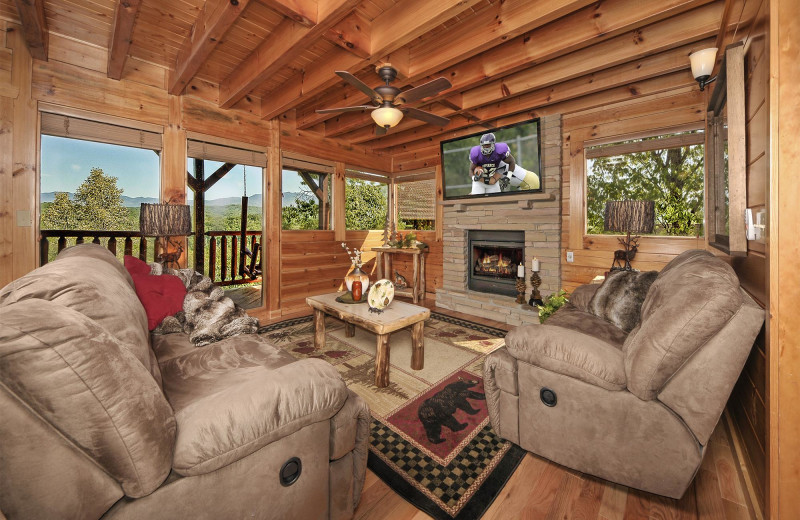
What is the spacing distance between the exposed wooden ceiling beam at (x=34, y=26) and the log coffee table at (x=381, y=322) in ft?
8.35

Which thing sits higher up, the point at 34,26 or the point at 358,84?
the point at 34,26

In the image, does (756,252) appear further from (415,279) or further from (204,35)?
(415,279)

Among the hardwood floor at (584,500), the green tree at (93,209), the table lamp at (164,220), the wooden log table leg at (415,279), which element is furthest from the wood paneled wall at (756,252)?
the green tree at (93,209)

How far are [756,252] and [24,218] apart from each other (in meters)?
4.63

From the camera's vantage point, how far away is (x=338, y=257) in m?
4.90

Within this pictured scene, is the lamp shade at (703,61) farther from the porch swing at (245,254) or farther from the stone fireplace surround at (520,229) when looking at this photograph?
the porch swing at (245,254)

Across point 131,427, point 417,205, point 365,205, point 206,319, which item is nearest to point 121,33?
point 206,319

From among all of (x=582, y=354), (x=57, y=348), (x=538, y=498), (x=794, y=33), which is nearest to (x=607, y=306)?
(x=582, y=354)

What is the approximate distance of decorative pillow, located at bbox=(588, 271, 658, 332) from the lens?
2004 mm

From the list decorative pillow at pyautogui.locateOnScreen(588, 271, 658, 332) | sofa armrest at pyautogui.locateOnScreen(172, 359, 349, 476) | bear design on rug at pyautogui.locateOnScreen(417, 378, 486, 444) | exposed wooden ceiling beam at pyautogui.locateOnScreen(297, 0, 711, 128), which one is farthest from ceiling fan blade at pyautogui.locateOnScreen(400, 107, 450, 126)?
sofa armrest at pyautogui.locateOnScreen(172, 359, 349, 476)

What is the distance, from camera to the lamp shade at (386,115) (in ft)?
7.99

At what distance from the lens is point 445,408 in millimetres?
2029

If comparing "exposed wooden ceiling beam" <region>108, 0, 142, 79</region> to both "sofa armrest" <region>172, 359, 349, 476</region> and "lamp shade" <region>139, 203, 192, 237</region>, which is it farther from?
"sofa armrest" <region>172, 359, 349, 476</region>

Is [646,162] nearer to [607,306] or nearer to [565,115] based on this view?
[565,115]
